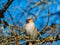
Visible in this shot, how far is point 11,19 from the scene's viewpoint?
754 centimetres

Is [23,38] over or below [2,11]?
below

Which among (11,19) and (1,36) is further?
(11,19)

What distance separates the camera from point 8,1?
8.04 metres

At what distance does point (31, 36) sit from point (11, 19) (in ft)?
3.50

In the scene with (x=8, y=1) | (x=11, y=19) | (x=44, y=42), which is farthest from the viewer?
(x=8, y=1)

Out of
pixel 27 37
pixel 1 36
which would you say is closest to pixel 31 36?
pixel 27 37

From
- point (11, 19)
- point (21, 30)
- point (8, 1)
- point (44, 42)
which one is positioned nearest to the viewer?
point (44, 42)

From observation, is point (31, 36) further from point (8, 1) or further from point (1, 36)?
point (8, 1)

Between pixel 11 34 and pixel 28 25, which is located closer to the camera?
pixel 11 34

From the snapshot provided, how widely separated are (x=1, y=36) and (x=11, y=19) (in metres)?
1.18

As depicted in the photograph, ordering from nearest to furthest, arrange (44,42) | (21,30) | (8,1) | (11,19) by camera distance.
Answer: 1. (44,42)
2. (21,30)
3. (11,19)
4. (8,1)

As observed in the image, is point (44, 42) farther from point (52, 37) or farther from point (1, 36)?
point (1, 36)

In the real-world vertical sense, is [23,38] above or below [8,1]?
below

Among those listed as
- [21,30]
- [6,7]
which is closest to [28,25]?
[6,7]
